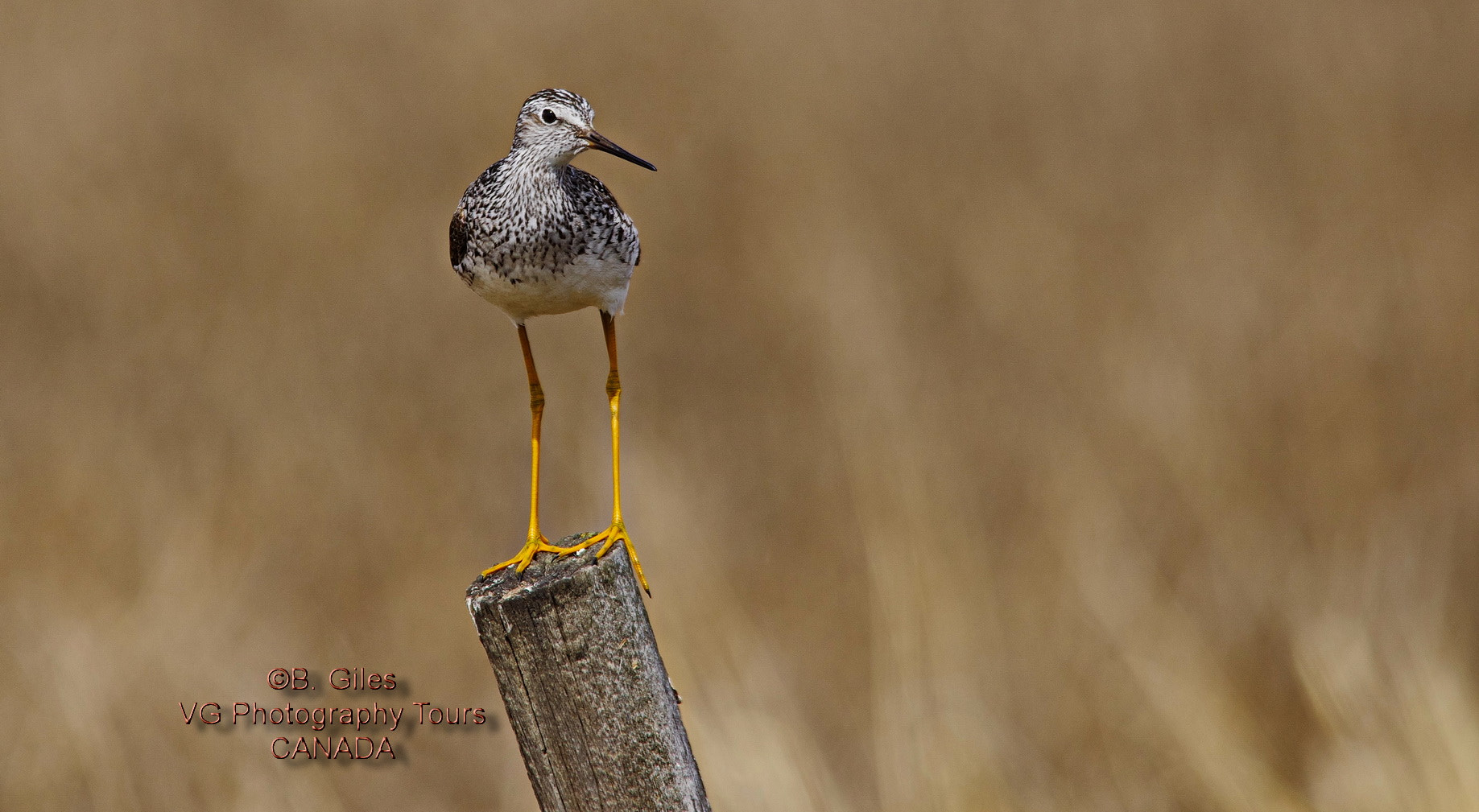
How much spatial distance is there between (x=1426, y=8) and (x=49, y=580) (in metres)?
12.0

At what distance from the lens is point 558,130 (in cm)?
392

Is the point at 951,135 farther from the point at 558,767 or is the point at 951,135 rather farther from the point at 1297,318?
the point at 558,767

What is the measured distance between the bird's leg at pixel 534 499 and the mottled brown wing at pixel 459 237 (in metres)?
0.35

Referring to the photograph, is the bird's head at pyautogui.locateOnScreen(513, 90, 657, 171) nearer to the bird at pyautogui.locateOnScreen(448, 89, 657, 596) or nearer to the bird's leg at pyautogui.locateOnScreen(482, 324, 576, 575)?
the bird at pyautogui.locateOnScreen(448, 89, 657, 596)

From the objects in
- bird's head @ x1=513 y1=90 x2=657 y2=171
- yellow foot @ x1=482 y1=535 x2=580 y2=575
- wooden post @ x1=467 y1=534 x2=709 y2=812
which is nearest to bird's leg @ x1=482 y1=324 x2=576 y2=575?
yellow foot @ x1=482 y1=535 x2=580 y2=575

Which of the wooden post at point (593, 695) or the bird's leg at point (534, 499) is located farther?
the bird's leg at point (534, 499)

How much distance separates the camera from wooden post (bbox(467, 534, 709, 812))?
9.91 feet

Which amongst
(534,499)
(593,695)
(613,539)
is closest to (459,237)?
(534,499)

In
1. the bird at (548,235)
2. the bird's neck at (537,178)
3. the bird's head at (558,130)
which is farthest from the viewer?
the bird's head at (558,130)

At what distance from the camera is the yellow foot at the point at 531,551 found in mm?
3691

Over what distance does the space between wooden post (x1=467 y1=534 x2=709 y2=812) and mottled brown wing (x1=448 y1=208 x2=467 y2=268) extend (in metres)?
1.21

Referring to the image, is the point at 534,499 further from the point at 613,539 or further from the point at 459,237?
the point at 459,237

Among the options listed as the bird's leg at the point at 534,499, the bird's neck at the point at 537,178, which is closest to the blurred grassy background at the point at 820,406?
the bird's leg at the point at 534,499

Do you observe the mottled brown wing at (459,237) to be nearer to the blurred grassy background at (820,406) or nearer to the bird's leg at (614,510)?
the bird's leg at (614,510)
